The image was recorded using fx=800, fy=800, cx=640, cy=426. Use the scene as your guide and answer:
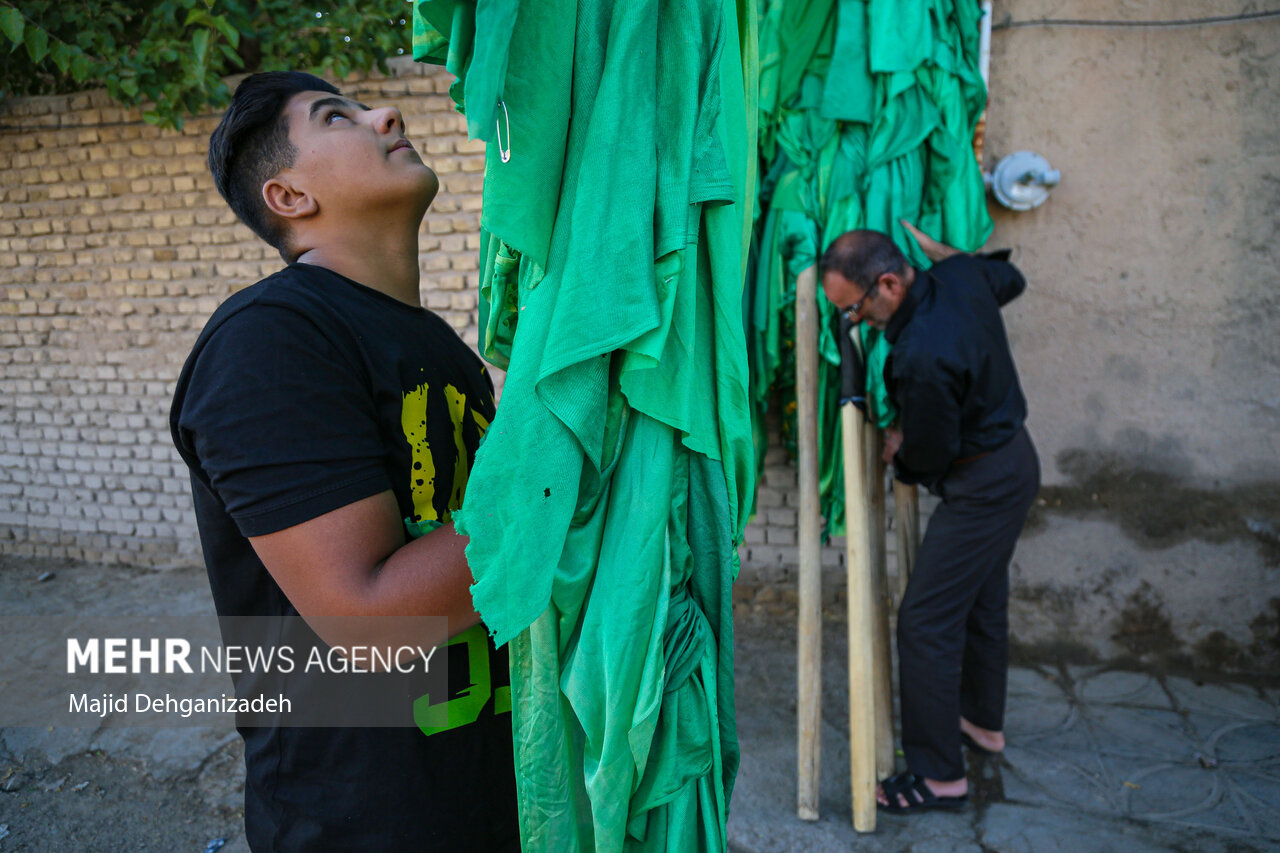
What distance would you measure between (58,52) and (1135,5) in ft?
16.0

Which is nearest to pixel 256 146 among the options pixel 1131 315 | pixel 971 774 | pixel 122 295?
pixel 971 774

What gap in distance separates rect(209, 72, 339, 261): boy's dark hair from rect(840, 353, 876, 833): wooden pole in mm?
1902

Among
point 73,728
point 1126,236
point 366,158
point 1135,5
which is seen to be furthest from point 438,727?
point 1135,5

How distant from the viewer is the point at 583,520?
3.93 feet

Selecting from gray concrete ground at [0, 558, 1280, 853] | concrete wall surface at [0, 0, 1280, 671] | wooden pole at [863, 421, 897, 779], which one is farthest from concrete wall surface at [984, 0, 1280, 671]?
wooden pole at [863, 421, 897, 779]

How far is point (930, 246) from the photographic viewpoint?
3189 millimetres

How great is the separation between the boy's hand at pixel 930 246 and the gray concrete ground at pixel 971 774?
6.46ft

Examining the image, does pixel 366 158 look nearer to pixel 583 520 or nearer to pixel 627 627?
pixel 583 520

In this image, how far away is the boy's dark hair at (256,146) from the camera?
145 cm

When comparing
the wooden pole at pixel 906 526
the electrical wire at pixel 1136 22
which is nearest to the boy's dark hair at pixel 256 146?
the wooden pole at pixel 906 526

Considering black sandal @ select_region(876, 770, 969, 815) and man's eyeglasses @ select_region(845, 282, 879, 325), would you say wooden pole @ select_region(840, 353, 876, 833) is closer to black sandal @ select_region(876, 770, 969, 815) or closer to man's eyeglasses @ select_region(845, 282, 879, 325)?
black sandal @ select_region(876, 770, 969, 815)

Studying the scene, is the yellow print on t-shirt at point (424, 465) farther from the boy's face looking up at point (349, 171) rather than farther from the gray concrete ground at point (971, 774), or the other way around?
the gray concrete ground at point (971, 774)

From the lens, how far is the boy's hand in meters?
3.16

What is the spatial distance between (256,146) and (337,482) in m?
0.75
